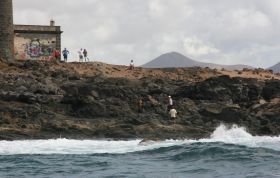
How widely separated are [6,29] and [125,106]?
54.3 feet

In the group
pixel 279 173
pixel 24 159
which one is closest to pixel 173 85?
pixel 24 159

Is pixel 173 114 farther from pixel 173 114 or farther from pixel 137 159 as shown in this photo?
pixel 137 159

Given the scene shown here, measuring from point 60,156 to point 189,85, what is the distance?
52.0ft

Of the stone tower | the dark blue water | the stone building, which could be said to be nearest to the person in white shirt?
the dark blue water

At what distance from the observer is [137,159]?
23.1 metres

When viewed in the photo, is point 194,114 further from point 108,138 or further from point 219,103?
point 108,138

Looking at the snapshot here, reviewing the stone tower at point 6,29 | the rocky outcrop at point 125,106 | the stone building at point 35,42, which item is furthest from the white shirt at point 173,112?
the stone building at point 35,42

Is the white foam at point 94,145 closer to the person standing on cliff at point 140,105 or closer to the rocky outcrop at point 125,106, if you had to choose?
the rocky outcrop at point 125,106

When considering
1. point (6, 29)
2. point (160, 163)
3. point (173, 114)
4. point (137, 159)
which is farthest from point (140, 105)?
point (6, 29)

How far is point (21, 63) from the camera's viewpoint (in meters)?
44.4

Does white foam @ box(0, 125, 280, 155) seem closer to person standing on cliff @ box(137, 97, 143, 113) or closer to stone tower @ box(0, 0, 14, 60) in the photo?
person standing on cliff @ box(137, 97, 143, 113)

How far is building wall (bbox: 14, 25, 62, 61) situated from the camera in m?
50.1

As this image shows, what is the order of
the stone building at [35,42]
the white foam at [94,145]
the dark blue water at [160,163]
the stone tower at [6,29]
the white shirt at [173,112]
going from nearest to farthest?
the dark blue water at [160,163]
the white foam at [94,145]
the white shirt at [173,112]
the stone tower at [6,29]
the stone building at [35,42]

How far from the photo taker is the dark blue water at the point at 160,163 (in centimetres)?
1914
